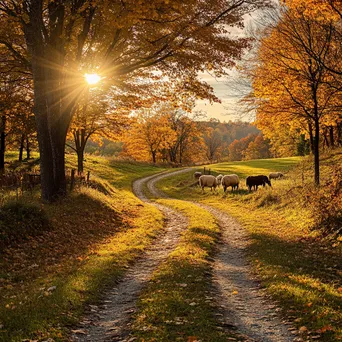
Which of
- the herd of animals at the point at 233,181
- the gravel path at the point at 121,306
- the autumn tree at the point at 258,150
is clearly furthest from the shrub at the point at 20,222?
the autumn tree at the point at 258,150

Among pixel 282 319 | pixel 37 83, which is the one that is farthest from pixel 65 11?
pixel 282 319

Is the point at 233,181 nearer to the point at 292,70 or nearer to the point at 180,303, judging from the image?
the point at 292,70

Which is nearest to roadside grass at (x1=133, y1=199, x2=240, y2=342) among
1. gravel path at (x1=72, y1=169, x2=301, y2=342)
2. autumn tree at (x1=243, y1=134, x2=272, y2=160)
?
gravel path at (x1=72, y1=169, x2=301, y2=342)

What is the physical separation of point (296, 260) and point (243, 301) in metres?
3.69

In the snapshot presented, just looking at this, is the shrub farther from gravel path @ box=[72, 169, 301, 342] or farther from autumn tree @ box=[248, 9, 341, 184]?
autumn tree @ box=[248, 9, 341, 184]

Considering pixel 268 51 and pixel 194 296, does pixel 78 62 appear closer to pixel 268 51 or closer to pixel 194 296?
pixel 268 51

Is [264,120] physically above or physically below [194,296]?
above

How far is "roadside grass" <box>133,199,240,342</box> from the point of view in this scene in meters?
6.23

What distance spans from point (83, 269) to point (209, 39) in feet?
35.9

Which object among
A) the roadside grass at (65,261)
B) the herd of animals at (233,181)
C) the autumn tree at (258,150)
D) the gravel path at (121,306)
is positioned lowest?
the gravel path at (121,306)

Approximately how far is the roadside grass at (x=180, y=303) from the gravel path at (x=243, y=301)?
37 cm

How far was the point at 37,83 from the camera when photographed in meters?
15.6

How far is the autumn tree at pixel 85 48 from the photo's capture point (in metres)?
14.4

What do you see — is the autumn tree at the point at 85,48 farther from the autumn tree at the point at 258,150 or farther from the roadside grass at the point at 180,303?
the autumn tree at the point at 258,150
